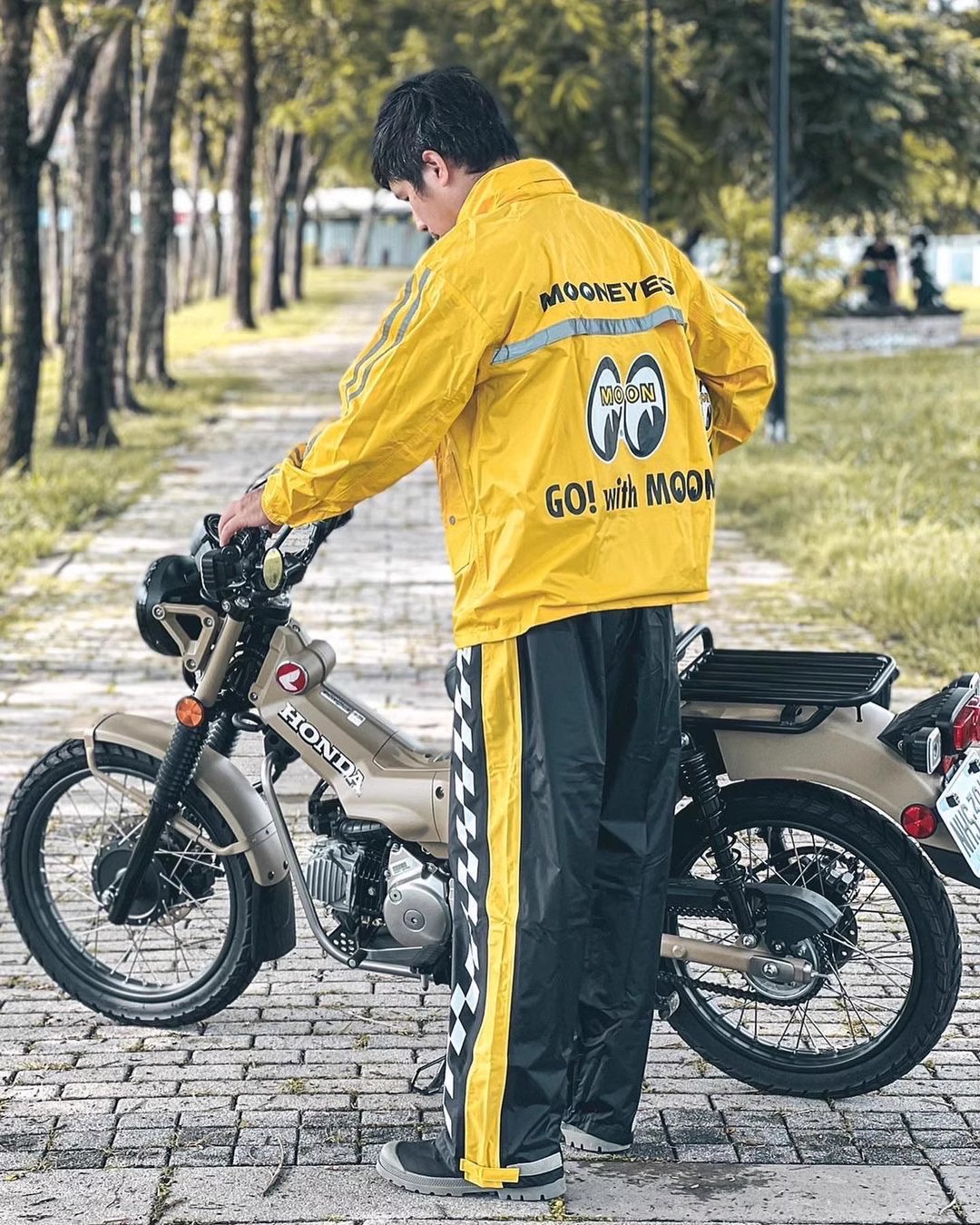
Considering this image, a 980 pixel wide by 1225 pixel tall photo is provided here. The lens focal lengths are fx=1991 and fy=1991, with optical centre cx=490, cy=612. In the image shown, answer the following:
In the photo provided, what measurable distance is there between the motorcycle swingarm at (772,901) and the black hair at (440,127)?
1535mm

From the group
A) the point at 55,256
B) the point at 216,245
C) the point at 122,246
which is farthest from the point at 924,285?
the point at 216,245

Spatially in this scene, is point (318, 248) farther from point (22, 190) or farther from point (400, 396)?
point (400, 396)

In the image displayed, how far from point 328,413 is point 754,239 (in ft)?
21.3

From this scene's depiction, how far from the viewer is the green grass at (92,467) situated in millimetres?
13086

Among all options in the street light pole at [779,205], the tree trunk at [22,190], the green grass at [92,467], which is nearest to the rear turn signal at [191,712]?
the green grass at [92,467]

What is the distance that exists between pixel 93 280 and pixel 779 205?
6617 mm

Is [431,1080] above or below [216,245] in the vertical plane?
above

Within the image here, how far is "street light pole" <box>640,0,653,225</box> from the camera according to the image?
27531 millimetres

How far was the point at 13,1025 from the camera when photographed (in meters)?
4.72

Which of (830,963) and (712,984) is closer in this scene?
(830,963)

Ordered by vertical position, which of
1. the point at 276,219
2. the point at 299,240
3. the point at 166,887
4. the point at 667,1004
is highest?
the point at 166,887

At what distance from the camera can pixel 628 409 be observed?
3658mm

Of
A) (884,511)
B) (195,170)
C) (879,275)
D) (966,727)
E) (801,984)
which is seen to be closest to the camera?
(966,727)

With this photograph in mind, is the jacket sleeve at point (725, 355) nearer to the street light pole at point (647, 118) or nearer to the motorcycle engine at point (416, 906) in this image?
the motorcycle engine at point (416, 906)
